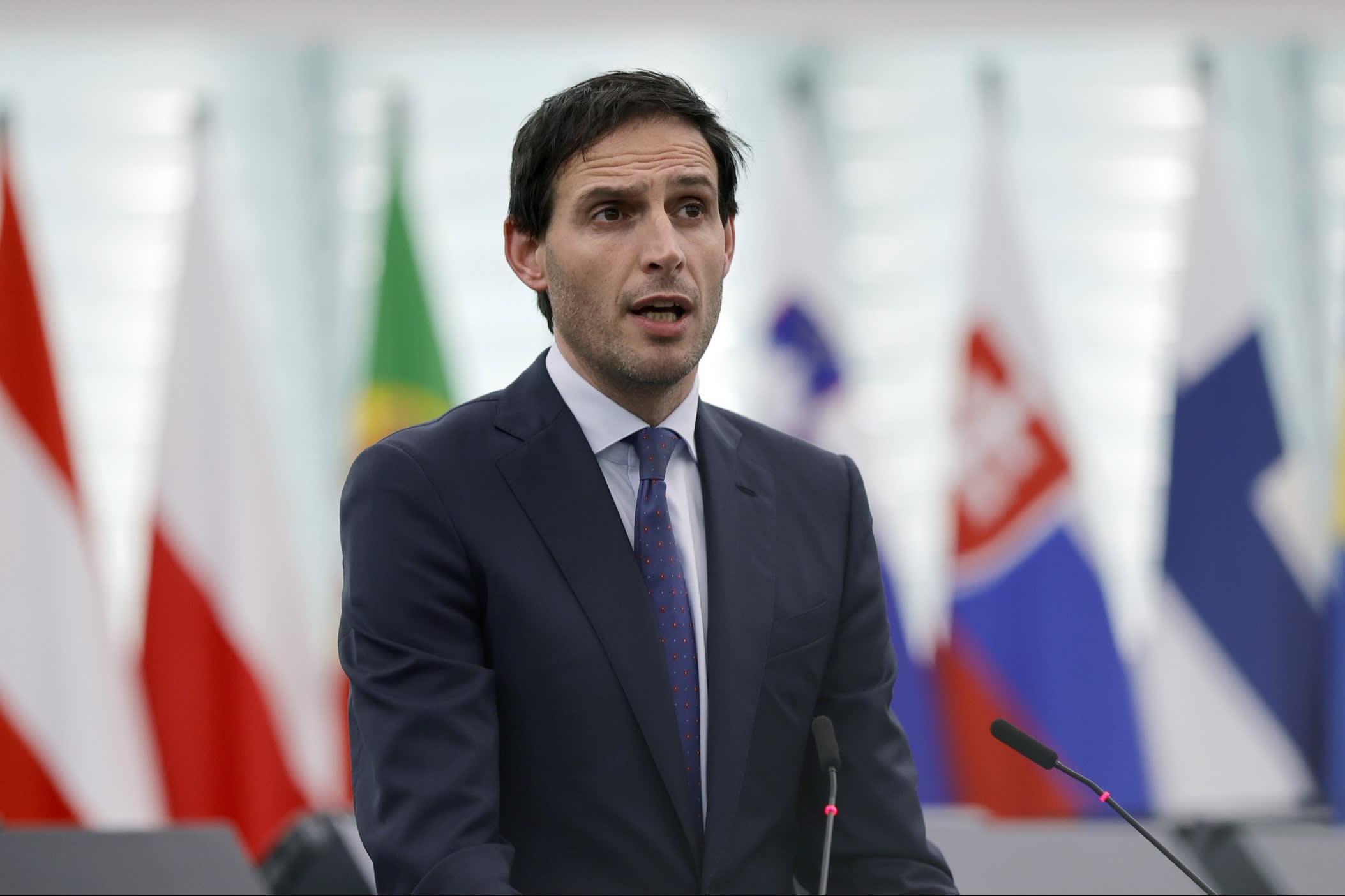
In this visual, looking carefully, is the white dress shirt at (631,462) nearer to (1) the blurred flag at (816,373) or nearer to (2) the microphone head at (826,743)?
(2) the microphone head at (826,743)

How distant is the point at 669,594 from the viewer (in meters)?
1.64

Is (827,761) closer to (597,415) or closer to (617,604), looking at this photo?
(617,604)

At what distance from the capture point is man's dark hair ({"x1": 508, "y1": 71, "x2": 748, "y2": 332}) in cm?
167

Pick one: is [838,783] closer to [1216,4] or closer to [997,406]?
[997,406]

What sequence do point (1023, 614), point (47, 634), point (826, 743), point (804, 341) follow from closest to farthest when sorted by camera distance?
point (826, 743)
point (47, 634)
point (1023, 614)
point (804, 341)

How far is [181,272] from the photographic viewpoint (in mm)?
4465

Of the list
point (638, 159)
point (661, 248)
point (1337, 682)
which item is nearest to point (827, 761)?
point (661, 248)

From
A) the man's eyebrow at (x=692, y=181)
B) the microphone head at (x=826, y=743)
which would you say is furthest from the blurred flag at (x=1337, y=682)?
the man's eyebrow at (x=692, y=181)

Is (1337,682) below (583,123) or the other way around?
below

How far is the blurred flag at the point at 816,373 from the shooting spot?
4.54m

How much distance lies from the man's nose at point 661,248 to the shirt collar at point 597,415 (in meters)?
0.18

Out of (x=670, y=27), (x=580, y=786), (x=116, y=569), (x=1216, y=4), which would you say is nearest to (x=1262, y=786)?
(x=1216, y=4)

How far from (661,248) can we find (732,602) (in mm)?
426

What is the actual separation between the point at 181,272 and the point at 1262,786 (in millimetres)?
3833
